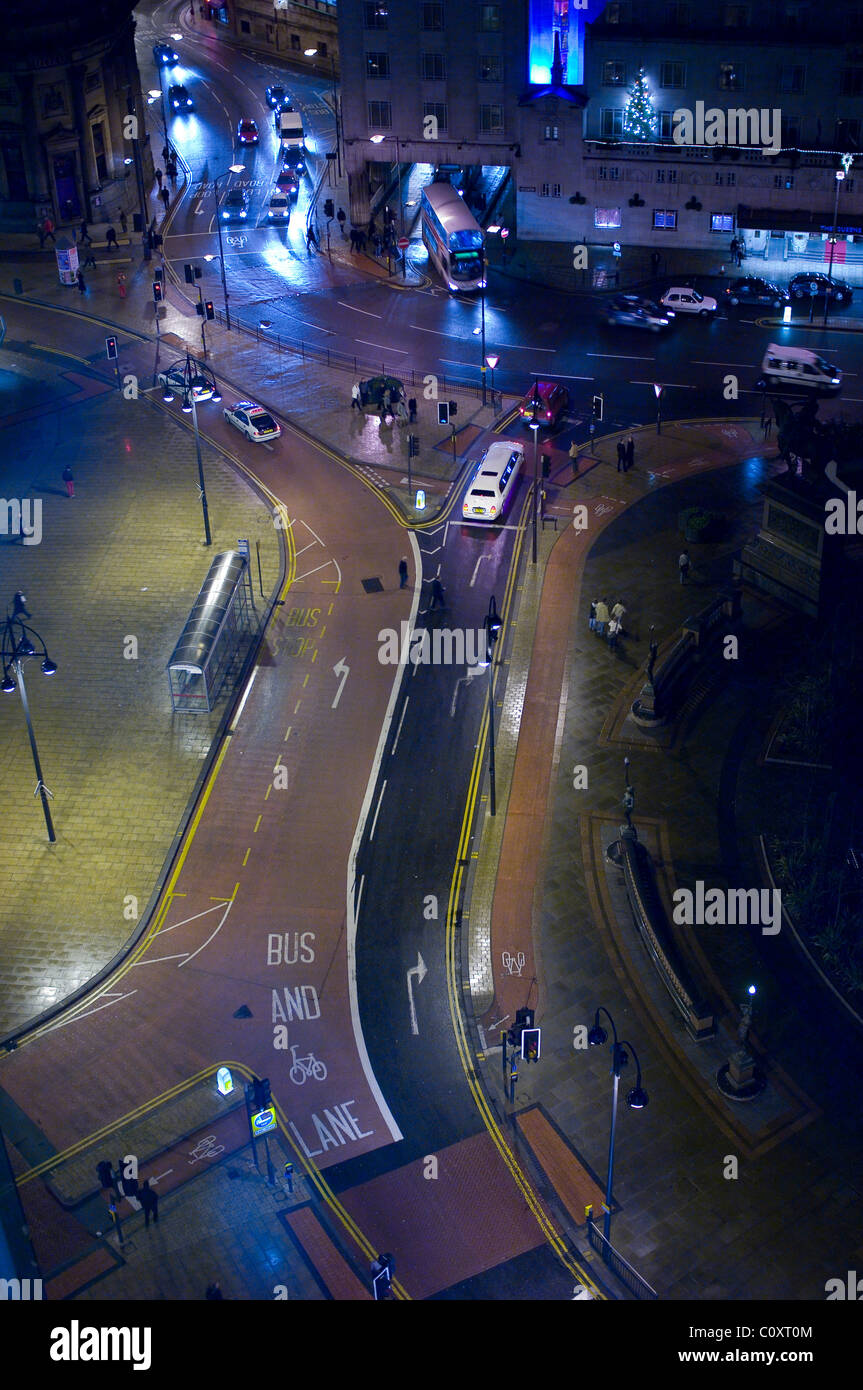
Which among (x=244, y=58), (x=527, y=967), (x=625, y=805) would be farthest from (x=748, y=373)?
(x=244, y=58)

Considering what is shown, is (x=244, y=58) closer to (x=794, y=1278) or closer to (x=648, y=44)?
(x=648, y=44)

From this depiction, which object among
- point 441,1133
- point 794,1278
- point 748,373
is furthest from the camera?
point 748,373

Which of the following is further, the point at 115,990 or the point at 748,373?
the point at 748,373

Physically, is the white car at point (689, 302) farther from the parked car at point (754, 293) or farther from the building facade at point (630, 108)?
the building facade at point (630, 108)

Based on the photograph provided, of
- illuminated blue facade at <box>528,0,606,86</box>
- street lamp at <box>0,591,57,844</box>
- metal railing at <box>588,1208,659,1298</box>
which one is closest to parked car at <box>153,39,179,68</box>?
illuminated blue facade at <box>528,0,606,86</box>


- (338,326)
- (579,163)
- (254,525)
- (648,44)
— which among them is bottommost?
(254,525)

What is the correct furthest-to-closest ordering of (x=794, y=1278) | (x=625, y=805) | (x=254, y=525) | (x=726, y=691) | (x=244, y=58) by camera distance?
(x=244, y=58) → (x=254, y=525) → (x=726, y=691) → (x=625, y=805) → (x=794, y=1278)

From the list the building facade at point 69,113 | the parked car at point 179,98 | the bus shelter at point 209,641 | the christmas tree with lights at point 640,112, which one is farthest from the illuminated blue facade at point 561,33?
the bus shelter at point 209,641
